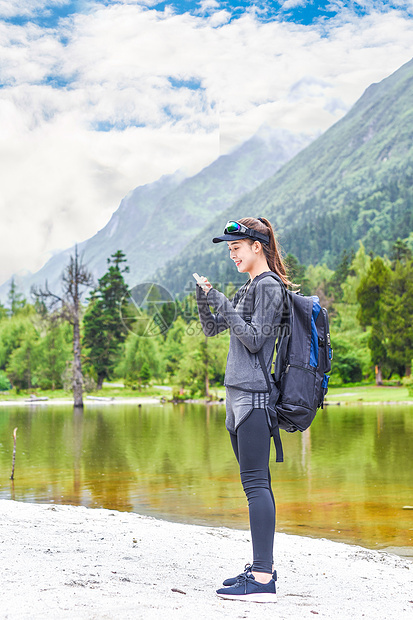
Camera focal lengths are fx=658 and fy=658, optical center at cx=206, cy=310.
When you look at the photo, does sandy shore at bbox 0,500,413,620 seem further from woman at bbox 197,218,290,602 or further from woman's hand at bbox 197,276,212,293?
woman's hand at bbox 197,276,212,293

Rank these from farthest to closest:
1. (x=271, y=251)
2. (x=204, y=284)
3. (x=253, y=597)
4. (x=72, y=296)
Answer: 1. (x=72, y=296)
2. (x=271, y=251)
3. (x=204, y=284)
4. (x=253, y=597)

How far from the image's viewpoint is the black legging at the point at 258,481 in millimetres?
4203

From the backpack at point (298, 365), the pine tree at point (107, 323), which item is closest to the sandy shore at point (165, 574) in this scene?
the backpack at point (298, 365)

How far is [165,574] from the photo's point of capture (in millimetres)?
4746

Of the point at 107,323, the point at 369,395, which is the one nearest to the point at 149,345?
the point at 107,323

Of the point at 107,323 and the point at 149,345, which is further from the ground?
the point at 107,323

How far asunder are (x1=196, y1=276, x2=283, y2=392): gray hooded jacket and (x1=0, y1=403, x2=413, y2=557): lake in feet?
14.7

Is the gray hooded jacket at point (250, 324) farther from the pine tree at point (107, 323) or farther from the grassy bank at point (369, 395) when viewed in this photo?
the pine tree at point (107, 323)

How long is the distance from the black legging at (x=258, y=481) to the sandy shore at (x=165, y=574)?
327 mm

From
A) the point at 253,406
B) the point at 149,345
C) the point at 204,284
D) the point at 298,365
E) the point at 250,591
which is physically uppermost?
the point at 149,345

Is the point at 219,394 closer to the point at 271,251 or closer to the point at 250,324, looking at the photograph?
the point at 271,251

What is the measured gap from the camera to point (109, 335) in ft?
203

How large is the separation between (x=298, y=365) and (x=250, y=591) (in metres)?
1.44

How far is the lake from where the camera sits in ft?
31.8
